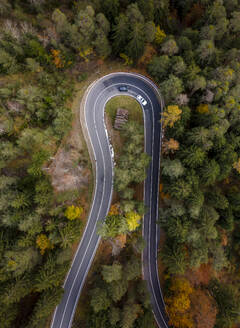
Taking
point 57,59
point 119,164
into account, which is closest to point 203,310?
point 119,164

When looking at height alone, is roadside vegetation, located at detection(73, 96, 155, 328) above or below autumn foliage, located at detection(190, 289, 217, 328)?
above

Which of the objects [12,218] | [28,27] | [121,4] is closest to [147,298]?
[12,218]

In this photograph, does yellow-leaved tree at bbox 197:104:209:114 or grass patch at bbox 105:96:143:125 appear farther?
grass patch at bbox 105:96:143:125

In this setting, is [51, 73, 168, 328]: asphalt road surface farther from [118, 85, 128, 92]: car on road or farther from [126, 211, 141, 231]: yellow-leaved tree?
[126, 211, 141, 231]: yellow-leaved tree

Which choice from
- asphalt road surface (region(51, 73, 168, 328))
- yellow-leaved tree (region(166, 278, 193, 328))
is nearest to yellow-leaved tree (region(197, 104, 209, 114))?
asphalt road surface (region(51, 73, 168, 328))

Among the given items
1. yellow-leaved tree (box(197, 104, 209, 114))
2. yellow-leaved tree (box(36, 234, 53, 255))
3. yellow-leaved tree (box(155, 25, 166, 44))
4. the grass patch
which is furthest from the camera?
the grass patch
